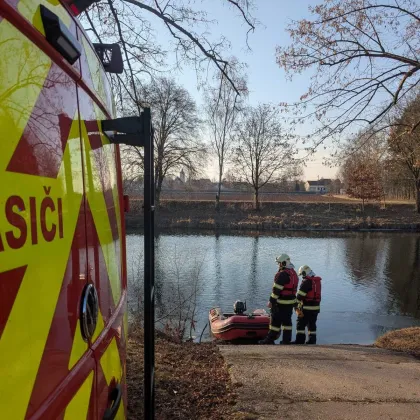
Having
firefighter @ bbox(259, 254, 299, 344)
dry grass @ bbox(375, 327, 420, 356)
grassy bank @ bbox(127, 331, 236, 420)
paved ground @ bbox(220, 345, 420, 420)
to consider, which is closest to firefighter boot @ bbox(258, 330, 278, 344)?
firefighter @ bbox(259, 254, 299, 344)

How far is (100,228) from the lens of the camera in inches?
63.1

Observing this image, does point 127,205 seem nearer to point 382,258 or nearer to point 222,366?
point 222,366

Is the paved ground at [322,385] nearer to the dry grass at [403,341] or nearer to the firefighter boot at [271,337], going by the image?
the dry grass at [403,341]

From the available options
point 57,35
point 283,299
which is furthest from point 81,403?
point 283,299

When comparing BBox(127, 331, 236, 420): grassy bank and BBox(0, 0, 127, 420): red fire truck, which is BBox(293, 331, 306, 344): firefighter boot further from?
BBox(0, 0, 127, 420): red fire truck

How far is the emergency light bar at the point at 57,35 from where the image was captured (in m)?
1.14

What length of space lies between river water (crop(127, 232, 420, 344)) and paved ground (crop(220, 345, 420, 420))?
5135 millimetres

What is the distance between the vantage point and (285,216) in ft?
126

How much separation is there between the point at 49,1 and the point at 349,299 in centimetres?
1490

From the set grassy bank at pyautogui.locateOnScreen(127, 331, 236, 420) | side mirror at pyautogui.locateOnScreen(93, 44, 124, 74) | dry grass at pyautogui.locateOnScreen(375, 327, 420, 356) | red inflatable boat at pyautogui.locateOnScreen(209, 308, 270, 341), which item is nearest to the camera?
side mirror at pyautogui.locateOnScreen(93, 44, 124, 74)

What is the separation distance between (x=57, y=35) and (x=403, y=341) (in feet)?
26.1

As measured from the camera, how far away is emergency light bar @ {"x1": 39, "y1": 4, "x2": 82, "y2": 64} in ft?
3.76

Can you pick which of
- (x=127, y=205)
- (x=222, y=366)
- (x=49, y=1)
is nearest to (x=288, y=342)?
(x=222, y=366)

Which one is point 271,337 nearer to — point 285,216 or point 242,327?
point 242,327
